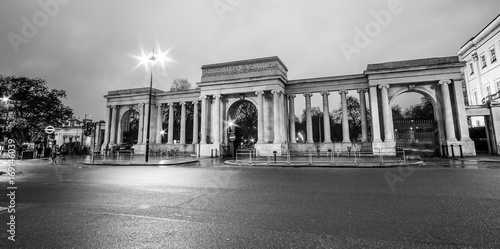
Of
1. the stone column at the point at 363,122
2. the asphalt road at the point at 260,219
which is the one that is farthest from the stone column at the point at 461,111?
the asphalt road at the point at 260,219

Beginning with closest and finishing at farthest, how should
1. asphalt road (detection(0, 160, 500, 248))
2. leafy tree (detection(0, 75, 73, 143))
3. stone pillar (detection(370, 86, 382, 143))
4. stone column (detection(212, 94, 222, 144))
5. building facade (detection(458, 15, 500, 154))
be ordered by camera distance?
1. asphalt road (detection(0, 160, 500, 248))
2. building facade (detection(458, 15, 500, 154))
3. stone pillar (detection(370, 86, 382, 143))
4. stone column (detection(212, 94, 222, 144))
5. leafy tree (detection(0, 75, 73, 143))

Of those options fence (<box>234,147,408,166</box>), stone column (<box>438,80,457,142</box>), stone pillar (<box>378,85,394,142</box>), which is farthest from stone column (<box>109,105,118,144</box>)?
stone column (<box>438,80,457,142</box>)

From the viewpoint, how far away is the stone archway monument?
2769 centimetres

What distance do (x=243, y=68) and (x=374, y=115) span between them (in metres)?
16.0

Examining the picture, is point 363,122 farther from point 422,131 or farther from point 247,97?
point 247,97

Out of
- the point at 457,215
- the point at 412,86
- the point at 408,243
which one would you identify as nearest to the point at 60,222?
the point at 408,243

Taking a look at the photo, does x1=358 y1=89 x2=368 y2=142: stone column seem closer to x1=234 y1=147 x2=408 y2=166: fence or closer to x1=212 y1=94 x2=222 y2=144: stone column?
x1=234 y1=147 x2=408 y2=166: fence

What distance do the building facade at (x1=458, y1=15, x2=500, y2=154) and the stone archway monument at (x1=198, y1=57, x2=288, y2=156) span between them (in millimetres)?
19811

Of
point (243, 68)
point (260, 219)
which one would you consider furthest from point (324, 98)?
point (260, 219)

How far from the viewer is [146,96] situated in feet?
124

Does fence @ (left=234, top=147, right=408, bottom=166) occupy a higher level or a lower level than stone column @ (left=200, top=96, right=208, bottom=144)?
lower

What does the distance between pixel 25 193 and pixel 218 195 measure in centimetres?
594

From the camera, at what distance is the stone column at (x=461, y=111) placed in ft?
74.5

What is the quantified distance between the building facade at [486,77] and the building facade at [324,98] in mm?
2794
